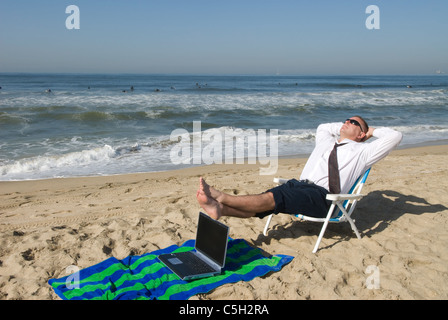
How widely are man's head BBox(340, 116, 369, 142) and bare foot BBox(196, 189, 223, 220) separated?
1793 mm

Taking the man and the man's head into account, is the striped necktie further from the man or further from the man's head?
the man's head

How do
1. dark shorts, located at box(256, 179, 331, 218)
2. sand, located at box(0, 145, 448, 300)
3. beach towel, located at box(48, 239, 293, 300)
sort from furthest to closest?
1. dark shorts, located at box(256, 179, 331, 218)
2. sand, located at box(0, 145, 448, 300)
3. beach towel, located at box(48, 239, 293, 300)

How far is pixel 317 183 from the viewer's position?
404 centimetres

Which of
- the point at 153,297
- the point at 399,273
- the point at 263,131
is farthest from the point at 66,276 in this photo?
the point at 263,131

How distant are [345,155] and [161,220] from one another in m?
→ 2.26

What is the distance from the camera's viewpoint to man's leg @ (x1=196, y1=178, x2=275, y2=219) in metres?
3.37

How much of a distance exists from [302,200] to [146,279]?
166cm

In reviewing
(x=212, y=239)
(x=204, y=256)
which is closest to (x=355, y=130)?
(x=212, y=239)

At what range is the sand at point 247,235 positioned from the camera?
10.4 feet

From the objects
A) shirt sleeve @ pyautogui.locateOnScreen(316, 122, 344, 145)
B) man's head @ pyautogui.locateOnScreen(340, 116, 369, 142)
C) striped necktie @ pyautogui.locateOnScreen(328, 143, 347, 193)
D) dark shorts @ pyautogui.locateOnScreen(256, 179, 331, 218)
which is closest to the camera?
dark shorts @ pyautogui.locateOnScreen(256, 179, 331, 218)

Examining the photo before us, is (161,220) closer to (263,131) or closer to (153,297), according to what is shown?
(153,297)

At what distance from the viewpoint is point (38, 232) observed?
421 centimetres

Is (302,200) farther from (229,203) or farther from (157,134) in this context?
(157,134)

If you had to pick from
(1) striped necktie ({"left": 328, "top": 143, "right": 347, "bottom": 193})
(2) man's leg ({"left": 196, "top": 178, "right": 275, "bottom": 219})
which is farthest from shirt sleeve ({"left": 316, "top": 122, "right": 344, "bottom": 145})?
(2) man's leg ({"left": 196, "top": 178, "right": 275, "bottom": 219})
